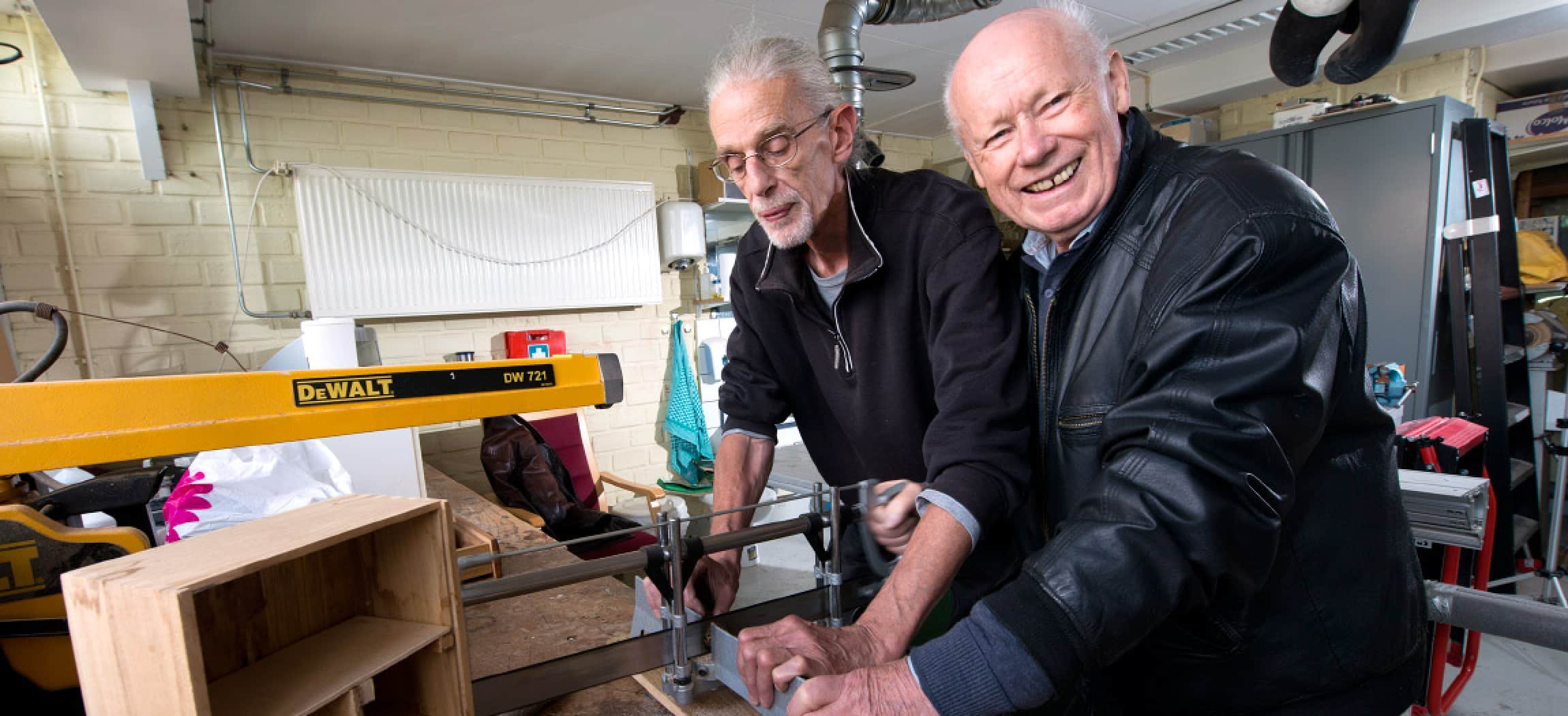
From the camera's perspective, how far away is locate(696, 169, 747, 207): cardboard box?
4133 mm

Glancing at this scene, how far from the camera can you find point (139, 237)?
9.74 ft

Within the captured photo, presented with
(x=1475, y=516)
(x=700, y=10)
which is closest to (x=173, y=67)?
(x=700, y=10)

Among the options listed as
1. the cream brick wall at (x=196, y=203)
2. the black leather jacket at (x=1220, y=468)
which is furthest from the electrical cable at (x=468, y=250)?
the black leather jacket at (x=1220, y=468)

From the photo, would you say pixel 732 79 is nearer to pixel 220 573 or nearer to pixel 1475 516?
pixel 220 573

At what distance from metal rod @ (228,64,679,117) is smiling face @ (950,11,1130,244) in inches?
135

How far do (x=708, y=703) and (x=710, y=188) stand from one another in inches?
141

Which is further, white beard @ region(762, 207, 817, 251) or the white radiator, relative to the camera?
the white radiator

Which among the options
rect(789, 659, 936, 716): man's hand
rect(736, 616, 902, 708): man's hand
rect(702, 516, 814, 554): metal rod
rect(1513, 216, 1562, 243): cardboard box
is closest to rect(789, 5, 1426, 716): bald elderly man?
rect(789, 659, 936, 716): man's hand

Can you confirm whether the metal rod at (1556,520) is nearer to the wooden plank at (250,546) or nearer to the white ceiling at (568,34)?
the white ceiling at (568,34)

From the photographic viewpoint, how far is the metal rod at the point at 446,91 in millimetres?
3234

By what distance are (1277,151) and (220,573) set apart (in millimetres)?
4355

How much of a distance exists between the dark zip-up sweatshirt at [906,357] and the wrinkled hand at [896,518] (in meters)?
0.07

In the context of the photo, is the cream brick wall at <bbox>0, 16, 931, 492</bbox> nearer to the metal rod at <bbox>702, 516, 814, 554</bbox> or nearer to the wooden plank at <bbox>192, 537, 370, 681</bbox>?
the wooden plank at <bbox>192, 537, 370, 681</bbox>

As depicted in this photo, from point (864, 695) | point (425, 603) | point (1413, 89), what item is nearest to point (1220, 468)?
point (864, 695)
